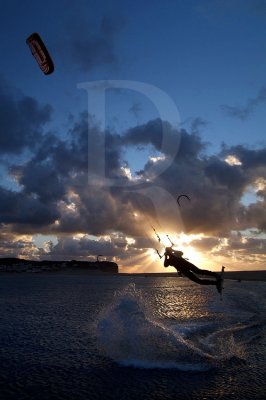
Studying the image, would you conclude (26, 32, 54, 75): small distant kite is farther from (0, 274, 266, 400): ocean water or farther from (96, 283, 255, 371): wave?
(96, 283, 255, 371): wave

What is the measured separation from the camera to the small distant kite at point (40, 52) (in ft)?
65.7

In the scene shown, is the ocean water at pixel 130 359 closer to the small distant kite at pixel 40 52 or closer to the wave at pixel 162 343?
the wave at pixel 162 343

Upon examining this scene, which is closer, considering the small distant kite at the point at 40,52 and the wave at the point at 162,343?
the small distant kite at the point at 40,52

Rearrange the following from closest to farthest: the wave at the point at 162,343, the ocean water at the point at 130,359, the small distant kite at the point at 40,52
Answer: the ocean water at the point at 130,359
the small distant kite at the point at 40,52
the wave at the point at 162,343

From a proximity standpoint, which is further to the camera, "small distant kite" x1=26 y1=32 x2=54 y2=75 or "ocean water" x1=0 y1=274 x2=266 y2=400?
"small distant kite" x1=26 y1=32 x2=54 y2=75

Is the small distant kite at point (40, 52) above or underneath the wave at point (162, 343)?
above

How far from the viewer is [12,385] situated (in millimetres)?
19062

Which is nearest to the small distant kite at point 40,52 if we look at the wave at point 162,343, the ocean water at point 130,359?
the ocean water at point 130,359

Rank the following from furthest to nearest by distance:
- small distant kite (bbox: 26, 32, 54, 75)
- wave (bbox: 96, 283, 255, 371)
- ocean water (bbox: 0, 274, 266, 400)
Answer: wave (bbox: 96, 283, 255, 371), small distant kite (bbox: 26, 32, 54, 75), ocean water (bbox: 0, 274, 266, 400)

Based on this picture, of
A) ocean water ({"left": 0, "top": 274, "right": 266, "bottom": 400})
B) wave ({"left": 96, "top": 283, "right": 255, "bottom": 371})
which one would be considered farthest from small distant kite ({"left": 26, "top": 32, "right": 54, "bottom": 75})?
wave ({"left": 96, "top": 283, "right": 255, "bottom": 371})

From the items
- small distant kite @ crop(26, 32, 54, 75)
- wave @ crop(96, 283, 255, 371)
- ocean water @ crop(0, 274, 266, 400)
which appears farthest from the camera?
wave @ crop(96, 283, 255, 371)

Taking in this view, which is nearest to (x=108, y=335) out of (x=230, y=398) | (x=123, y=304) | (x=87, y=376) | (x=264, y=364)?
(x=123, y=304)

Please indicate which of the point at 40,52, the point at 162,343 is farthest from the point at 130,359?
the point at 40,52

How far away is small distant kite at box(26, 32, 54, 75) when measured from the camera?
20031 millimetres
